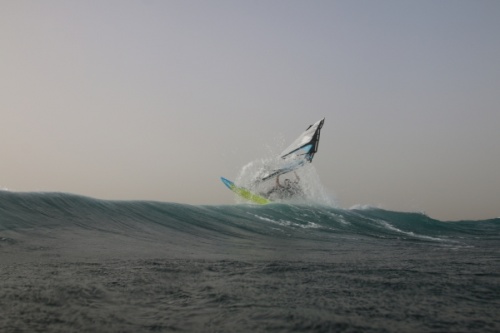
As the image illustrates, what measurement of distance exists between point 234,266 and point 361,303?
7.75 ft

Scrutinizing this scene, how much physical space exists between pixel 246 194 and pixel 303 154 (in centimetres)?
530

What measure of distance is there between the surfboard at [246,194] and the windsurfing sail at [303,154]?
174cm

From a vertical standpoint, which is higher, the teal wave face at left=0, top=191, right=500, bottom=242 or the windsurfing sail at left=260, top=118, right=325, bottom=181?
the windsurfing sail at left=260, top=118, right=325, bottom=181

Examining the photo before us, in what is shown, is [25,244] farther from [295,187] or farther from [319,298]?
[295,187]

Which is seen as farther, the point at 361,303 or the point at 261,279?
the point at 261,279

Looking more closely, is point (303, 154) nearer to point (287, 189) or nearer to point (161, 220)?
point (287, 189)

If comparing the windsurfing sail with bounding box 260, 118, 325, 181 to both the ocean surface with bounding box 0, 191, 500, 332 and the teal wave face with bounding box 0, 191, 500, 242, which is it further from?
the ocean surface with bounding box 0, 191, 500, 332

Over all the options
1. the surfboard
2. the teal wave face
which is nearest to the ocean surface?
the teal wave face

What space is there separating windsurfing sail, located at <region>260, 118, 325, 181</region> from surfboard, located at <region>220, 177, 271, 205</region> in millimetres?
1736

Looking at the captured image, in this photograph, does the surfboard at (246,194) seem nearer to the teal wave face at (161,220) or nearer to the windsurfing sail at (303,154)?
the windsurfing sail at (303,154)

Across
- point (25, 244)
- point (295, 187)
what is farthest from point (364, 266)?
point (295, 187)

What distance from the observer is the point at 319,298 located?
10.8 feet

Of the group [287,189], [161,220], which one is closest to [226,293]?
[161,220]

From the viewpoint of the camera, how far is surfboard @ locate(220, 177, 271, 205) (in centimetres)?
2371
